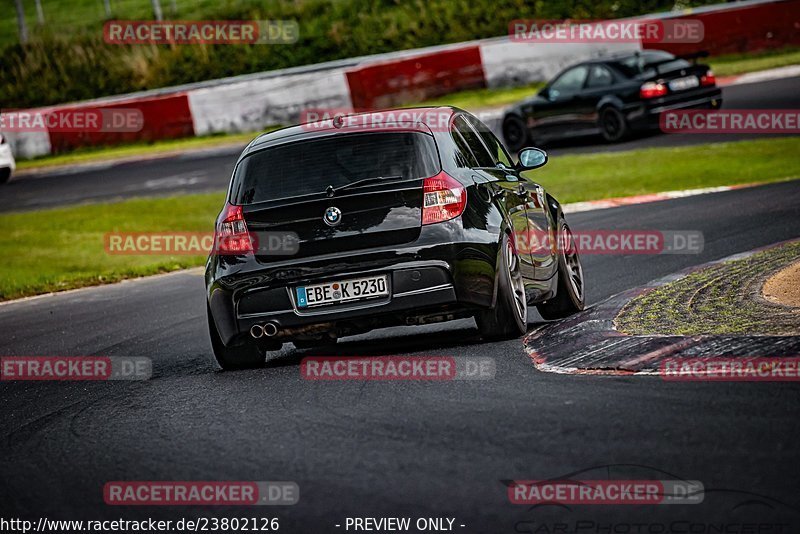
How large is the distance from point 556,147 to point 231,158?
608 cm

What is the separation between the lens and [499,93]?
3066 centimetres

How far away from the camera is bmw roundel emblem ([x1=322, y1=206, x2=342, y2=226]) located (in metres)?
7.75

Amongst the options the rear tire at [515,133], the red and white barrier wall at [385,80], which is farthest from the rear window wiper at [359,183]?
the red and white barrier wall at [385,80]

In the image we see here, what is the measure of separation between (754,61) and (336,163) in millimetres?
23263

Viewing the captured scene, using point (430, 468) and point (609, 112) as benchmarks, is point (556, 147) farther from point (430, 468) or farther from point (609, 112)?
point (430, 468)

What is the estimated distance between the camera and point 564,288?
9.44 meters

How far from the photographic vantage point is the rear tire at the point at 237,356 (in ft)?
27.0

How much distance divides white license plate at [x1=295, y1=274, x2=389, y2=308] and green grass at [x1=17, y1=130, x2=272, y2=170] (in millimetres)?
20873
